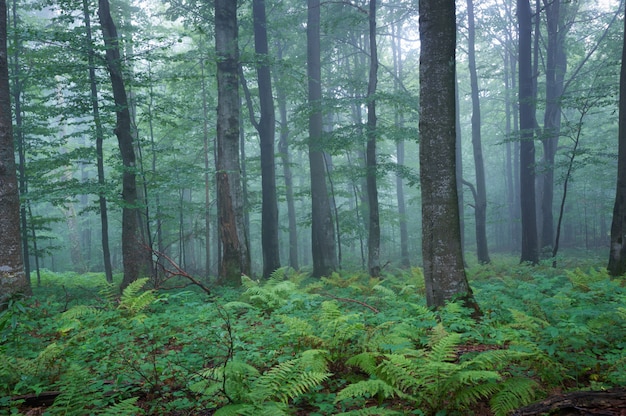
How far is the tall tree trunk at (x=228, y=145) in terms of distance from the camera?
35.8 ft

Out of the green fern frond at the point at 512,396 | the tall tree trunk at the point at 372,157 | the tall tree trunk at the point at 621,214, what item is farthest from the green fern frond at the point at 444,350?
the tall tree trunk at the point at 372,157

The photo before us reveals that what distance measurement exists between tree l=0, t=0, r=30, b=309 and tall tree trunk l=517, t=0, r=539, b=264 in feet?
49.8

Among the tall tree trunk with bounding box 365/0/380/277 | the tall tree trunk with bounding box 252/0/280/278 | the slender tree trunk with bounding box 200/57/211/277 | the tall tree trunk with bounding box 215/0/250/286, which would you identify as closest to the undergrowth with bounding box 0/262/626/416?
the tall tree trunk with bounding box 215/0/250/286

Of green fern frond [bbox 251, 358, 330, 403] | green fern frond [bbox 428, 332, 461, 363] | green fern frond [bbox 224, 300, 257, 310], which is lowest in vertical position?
green fern frond [bbox 224, 300, 257, 310]

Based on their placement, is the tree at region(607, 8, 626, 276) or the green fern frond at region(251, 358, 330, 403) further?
the tree at region(607, 8, 626, 276)

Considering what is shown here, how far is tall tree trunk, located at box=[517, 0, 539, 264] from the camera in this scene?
48.5 ft

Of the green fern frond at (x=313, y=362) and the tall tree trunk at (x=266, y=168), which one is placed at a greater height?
the tall tree trunk at (x=266, y=168)

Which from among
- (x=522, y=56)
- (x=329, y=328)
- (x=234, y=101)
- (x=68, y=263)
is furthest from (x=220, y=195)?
(x=68, y=263)

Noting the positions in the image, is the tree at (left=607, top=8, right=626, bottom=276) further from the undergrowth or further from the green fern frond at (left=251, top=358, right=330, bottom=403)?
the green fern frond at (left=251, top=358, right=330, bottom=403)

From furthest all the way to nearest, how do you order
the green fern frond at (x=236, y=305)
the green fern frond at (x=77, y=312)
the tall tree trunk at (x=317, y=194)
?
the tall tree trunk at (x=317, y=194) < the green fern frond at (x=236, y=305) < the green fern frond at (x=77, y=312)

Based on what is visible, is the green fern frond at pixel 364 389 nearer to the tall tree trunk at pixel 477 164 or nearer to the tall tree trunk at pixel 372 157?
the tall tree trunk at pixel 372 157

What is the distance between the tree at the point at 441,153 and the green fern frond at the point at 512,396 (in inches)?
86.1

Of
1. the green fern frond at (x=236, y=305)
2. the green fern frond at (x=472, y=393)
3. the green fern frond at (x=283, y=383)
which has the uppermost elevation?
the green fern frond at (x=283, y=383)

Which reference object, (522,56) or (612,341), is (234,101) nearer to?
(612,341)
